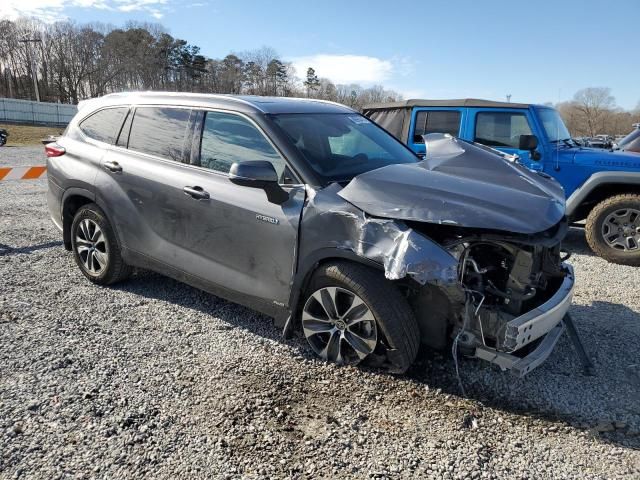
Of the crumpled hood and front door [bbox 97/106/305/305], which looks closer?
the crumpled hood

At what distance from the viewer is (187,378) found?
10.6ft

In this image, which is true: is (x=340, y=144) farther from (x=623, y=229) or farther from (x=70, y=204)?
(x=623, y=229)

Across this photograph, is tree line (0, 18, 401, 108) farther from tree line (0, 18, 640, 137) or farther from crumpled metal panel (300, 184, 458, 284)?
crumpled metal panel (300, 184, 458, 284)

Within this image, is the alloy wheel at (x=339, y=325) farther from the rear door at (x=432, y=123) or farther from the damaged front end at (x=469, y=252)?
the rear door at (x=432, y=123)

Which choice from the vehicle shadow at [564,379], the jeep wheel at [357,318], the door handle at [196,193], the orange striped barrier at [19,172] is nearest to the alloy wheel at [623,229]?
the vehicle shadow at [564,379]

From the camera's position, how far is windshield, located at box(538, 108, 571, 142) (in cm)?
695

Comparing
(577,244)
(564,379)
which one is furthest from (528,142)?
(564,379)

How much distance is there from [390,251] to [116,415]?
1.86 meters

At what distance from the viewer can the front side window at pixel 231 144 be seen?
11.6ft

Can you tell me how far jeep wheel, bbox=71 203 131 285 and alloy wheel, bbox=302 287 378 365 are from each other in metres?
2.15

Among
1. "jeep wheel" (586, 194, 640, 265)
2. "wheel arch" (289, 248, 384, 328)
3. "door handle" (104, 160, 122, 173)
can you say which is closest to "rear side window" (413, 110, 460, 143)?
"jeep wheel" (586, 194, 640, 265)

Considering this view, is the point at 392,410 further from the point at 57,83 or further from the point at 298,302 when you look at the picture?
the point at 57,83

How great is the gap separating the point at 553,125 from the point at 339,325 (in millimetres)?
5604

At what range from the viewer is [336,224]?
3139 millimetres
